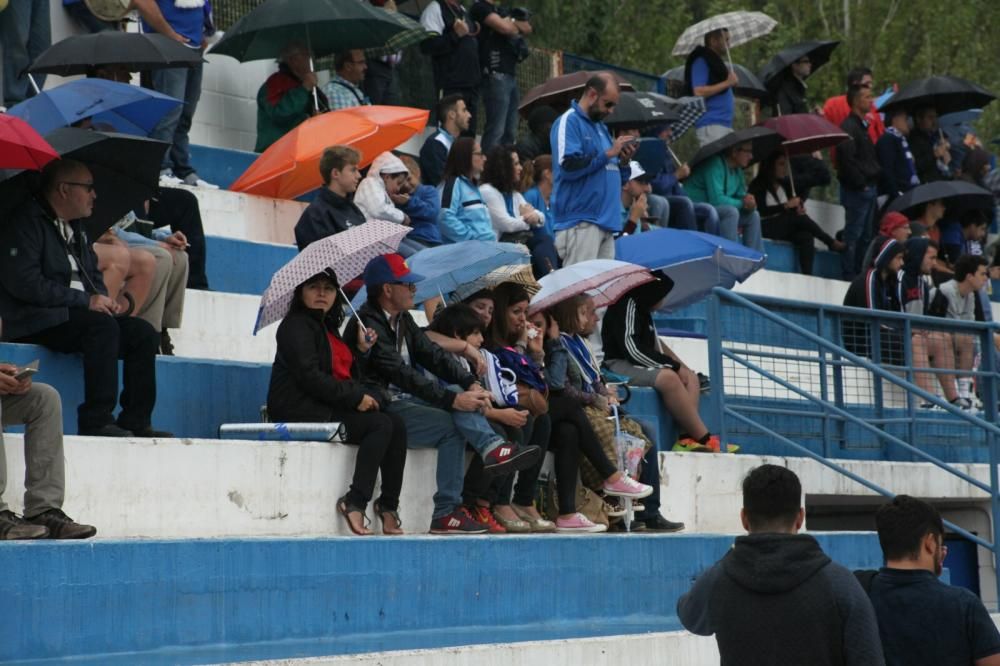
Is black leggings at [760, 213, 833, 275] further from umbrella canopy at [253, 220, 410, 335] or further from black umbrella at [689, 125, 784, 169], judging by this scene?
umbrella canopy at [253, 220, 410, 335]

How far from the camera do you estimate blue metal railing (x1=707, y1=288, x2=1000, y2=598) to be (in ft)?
39.0

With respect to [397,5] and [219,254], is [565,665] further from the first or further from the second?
[397,5]

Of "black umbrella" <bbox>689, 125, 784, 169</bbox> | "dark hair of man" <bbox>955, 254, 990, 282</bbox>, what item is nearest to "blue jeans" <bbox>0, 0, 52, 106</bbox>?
"black umbrella" <bbox>689, 125, 784, 169</bbox>

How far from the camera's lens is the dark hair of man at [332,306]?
28.6 ft

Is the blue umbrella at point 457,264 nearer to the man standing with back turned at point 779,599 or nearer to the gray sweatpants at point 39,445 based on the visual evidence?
the gray sweatpants at point 39,445

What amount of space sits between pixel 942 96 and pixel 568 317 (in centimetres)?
1036

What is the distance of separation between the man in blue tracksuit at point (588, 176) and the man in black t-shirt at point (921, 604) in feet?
23.9

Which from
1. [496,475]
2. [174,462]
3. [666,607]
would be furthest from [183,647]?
[666,607]

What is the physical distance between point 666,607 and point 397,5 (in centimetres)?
894

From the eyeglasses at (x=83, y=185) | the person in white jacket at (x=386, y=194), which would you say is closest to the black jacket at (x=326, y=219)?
the person in white jacket at (x=386, y=194)

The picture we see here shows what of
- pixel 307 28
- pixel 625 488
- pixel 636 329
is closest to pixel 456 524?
pixel 625 488

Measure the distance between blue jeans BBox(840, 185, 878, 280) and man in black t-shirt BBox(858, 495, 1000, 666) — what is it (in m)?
13.7

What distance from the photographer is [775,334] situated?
12383 millimetres

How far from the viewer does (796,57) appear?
19281mm
